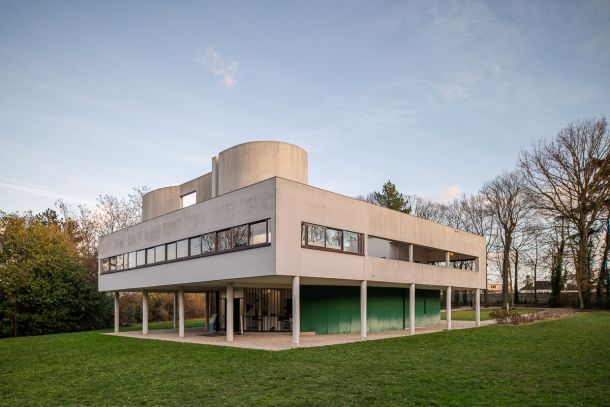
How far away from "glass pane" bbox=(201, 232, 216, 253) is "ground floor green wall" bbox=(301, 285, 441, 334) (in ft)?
19.4

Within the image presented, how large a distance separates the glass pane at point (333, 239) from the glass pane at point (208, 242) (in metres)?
5.09

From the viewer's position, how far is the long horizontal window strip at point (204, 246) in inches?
752

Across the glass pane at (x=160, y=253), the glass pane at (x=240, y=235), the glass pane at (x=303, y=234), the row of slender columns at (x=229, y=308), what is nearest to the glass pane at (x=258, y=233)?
the glass pane at (x=240, y=235)

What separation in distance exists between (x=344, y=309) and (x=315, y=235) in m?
7.47

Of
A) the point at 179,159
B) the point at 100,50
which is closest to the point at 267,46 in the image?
the point at 100,50

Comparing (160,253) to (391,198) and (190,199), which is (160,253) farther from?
(391,198)

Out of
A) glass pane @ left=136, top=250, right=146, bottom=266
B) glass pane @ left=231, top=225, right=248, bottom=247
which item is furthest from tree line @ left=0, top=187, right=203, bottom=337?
glass pane @ left=231, top=225, right=248, bottom=247

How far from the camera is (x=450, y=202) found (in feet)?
194

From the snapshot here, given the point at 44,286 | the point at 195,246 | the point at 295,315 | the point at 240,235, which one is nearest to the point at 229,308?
the point at 195,246

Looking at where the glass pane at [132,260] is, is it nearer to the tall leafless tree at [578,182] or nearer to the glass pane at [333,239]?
the glass pane at [333,239]

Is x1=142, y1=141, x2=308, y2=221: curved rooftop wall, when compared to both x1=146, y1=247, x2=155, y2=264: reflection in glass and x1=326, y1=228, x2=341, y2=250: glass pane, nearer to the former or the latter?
x1=326, y1=228, x2=341, y2=250: glass pane

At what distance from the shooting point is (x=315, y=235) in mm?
19938

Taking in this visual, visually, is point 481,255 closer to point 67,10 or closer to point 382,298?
point 382,298

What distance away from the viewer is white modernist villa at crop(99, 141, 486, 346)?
749 inches
